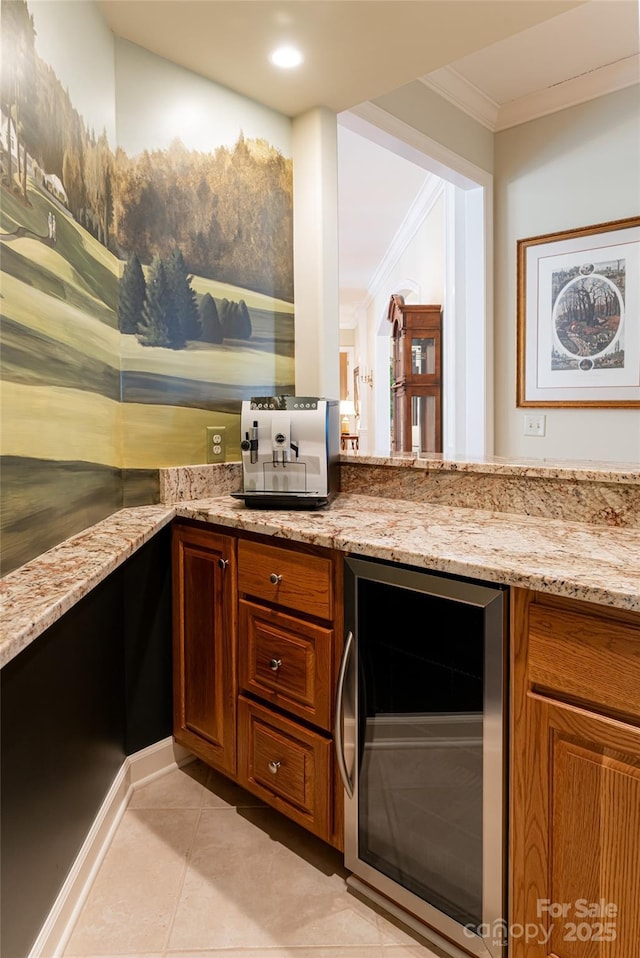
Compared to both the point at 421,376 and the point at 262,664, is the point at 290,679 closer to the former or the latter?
the point at 262,664

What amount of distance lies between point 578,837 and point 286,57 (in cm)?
224

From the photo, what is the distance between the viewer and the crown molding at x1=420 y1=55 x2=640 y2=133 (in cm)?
292

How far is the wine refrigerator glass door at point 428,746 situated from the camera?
3.90 ft

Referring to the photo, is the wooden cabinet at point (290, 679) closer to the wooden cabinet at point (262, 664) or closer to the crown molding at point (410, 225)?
the wooden cabinet at point (262, 664)

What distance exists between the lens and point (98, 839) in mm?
1586

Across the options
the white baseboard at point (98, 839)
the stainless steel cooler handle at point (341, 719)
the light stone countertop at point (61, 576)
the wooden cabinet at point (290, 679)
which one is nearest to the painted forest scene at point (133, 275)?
the light stone countertop at point (61, 576)

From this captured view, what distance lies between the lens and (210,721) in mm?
1846

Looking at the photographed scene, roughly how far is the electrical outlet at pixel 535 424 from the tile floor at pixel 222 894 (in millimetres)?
2441

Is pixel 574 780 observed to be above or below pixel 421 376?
below

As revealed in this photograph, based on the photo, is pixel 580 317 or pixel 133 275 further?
pixel 580 317

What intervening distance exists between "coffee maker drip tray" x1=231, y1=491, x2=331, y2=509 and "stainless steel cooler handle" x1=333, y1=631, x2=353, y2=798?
0.51 meters

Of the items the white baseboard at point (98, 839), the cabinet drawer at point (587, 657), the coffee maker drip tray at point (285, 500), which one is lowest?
the white baseboard at point (98, 839)

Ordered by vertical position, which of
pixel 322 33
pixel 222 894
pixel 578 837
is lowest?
pixel 222 894

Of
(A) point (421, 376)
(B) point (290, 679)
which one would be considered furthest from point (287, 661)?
(A) point (421, 376)
